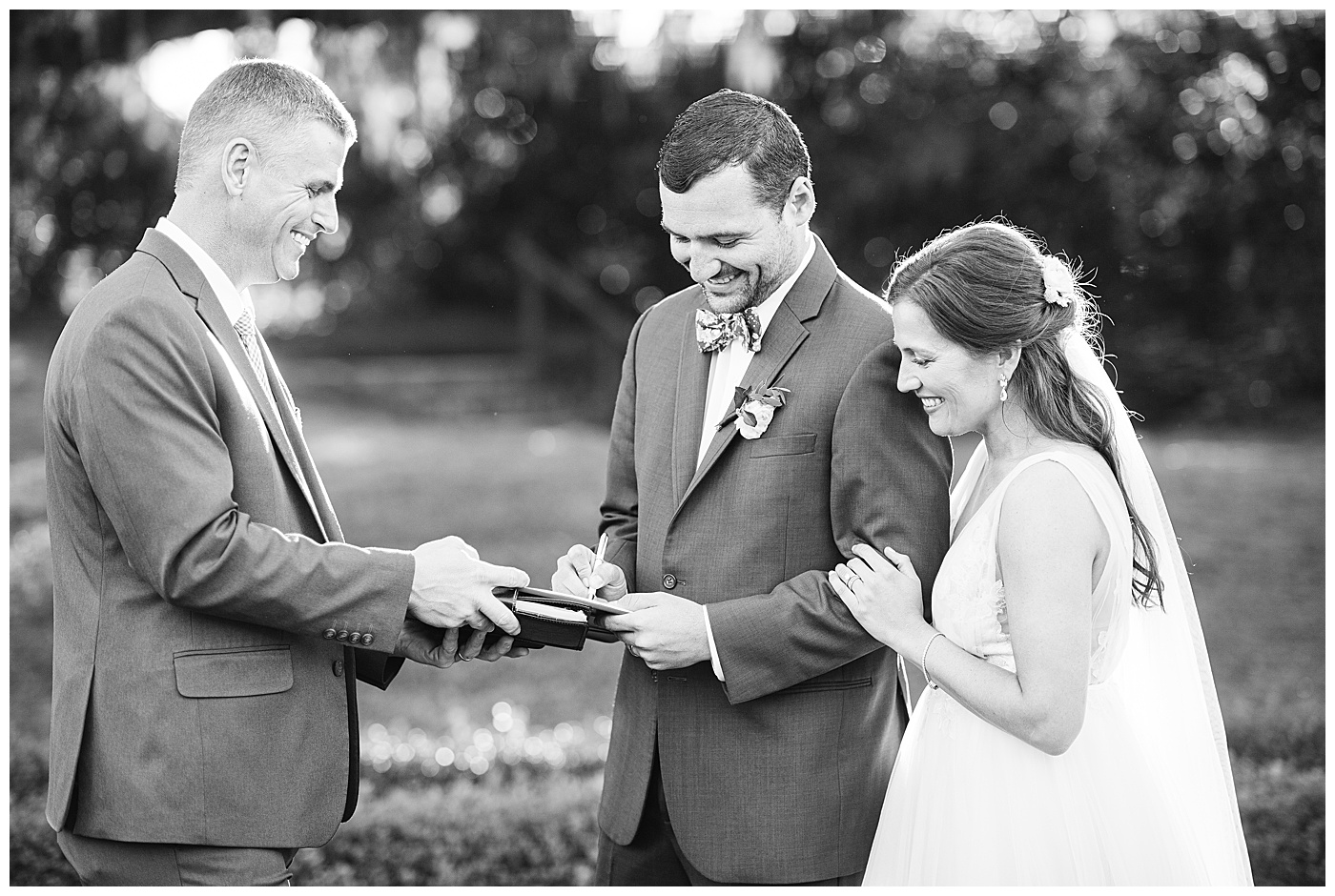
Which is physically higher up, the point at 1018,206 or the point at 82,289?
the point at 1018,206

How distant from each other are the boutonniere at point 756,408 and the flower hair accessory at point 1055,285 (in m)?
0.60

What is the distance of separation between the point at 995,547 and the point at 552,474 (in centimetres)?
751

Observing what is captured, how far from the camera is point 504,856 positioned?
488cm

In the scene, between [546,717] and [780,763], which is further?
[546,717]

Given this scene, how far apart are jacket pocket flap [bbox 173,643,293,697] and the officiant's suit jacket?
85cm

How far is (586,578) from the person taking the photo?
2820mm

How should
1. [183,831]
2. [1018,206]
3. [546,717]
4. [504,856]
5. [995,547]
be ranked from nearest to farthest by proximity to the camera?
1. [183,831]
2. [995,547]
3. [504,856]
4. [546,717]
5. [1018,206]

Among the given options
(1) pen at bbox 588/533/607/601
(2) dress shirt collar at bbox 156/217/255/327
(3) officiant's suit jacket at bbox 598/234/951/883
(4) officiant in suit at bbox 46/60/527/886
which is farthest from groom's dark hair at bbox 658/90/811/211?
(2) dress shirt collar at bbox 156/217/255/327

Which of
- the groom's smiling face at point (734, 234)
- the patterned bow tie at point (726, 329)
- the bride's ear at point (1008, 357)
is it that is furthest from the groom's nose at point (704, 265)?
the bride's ear at point (1008, 357)

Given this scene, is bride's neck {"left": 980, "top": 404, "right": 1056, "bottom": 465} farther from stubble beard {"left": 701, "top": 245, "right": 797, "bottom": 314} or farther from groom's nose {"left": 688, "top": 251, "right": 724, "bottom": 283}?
groom's nose {"left": 688, "top": 251, "right": 724, "bottom": 283}

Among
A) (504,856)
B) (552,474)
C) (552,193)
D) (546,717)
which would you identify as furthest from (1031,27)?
(504,856)

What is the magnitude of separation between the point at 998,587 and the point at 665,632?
2.40 ft

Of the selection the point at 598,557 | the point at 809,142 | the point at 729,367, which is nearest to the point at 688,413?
the point at 729,367

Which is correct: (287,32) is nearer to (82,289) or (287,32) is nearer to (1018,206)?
(82,289)
